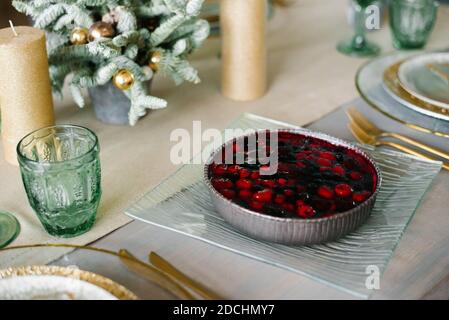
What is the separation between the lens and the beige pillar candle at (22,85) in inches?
30.6

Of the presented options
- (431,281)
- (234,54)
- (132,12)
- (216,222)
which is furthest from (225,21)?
(431,281)

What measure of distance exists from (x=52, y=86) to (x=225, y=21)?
0.96 feet

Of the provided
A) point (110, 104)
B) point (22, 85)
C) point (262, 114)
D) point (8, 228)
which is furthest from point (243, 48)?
point (8, 228)

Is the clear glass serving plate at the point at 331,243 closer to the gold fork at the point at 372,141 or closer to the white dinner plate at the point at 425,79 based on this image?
the gold fork at the point at 372,141

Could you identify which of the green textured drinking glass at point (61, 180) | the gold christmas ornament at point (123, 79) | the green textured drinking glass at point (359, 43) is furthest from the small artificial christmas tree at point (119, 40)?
the green textured drinking glass at point (359, 43)

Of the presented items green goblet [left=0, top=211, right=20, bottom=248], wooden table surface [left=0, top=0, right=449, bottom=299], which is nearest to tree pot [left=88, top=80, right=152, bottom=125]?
wooden table surface [left=0, top=0, right=449, bottom=299]

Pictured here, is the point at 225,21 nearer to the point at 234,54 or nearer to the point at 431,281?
the point at 234,54

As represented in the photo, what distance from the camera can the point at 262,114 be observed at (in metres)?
0.99

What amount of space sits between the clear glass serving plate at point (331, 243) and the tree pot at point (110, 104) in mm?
188

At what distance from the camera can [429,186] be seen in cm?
79

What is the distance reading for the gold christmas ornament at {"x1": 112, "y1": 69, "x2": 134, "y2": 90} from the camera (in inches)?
33.7

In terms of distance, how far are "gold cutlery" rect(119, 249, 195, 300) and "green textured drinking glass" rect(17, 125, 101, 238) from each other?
0.28 ft

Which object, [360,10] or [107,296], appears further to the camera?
[360,10]

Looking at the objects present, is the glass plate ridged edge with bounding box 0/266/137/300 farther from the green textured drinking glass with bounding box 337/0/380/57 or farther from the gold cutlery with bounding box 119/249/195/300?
the green textured drinking glass with bounding box 337/0/380/57
